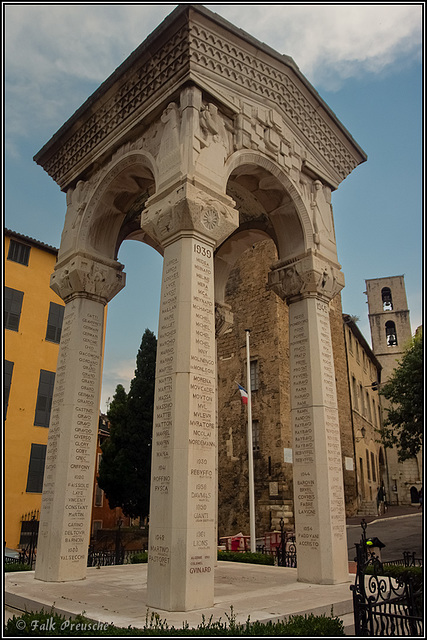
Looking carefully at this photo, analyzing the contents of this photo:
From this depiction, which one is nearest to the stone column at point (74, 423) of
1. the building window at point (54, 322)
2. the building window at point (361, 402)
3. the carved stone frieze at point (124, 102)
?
the carved stone frieze at point (124, 102)

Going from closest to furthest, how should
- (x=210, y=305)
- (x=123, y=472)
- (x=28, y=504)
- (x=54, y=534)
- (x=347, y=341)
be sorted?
(x=210, y=305), (x=54, y=534), (x=28, y=504), (x=123, y=472), (x=347, y=341)

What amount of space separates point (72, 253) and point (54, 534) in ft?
20.8

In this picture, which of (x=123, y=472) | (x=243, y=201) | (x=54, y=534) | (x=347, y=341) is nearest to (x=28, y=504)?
(x=123, y=472)

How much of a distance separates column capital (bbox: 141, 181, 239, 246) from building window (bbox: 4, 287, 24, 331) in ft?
57.7

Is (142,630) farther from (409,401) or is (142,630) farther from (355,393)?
(355,393)

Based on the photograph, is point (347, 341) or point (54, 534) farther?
point (347, 341)

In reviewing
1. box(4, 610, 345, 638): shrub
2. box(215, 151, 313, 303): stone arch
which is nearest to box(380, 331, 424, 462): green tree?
box(215, 151, 313, 303): stone arch

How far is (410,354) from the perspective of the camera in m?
24.1

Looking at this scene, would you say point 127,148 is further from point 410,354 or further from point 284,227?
point 410,354

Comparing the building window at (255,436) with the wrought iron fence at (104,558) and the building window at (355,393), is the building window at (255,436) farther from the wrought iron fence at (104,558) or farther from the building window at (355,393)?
the building window at (355,393)

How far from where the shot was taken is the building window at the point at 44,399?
80.9ft

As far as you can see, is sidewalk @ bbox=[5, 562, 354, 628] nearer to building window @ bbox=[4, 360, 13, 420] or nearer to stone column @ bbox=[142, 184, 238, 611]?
stone column @ bbox=[142, 184, 238, 611]

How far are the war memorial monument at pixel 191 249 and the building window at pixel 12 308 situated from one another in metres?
13.0

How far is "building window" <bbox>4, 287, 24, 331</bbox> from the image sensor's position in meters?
24.9
